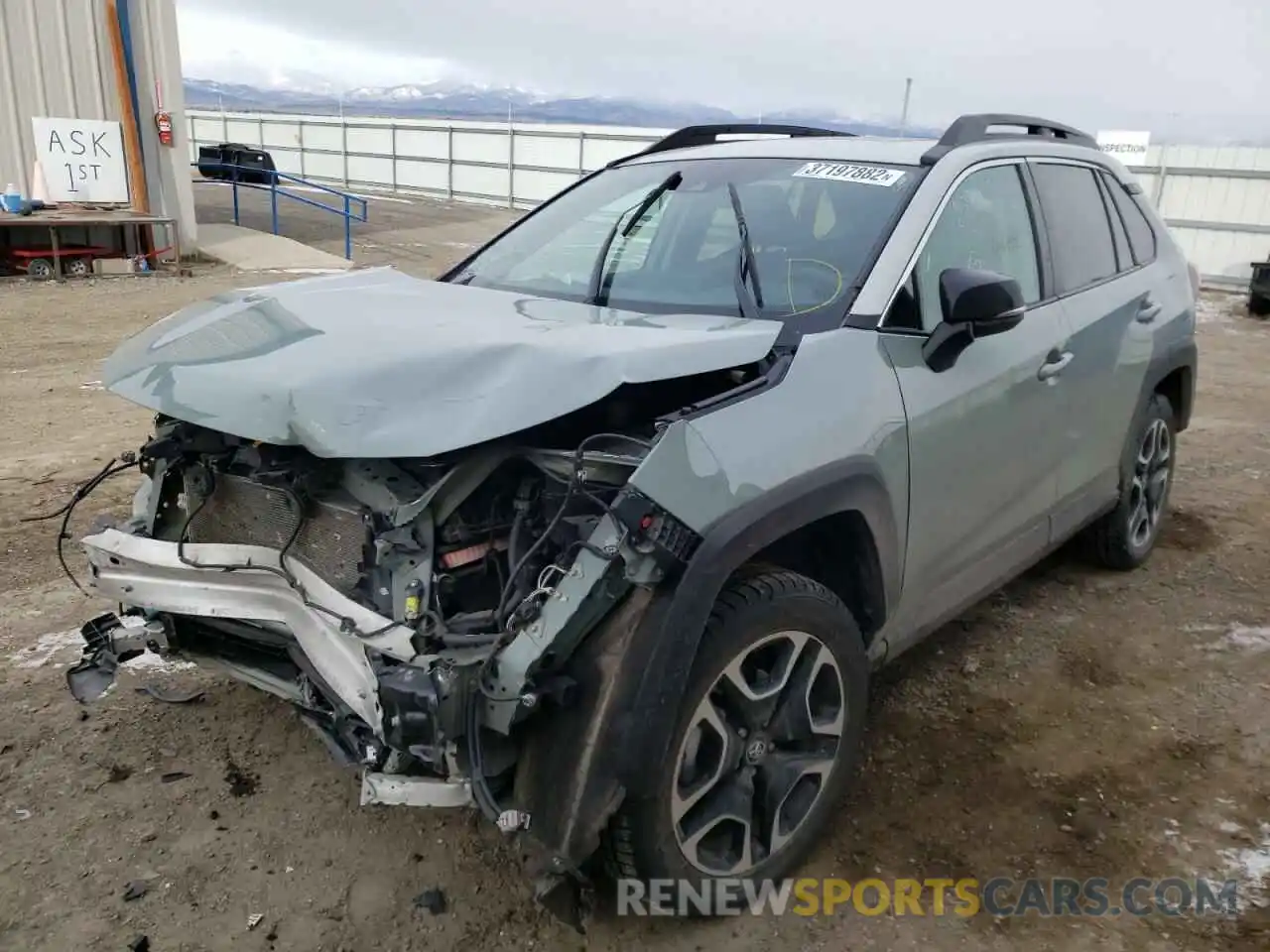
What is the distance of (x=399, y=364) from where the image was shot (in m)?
2.41


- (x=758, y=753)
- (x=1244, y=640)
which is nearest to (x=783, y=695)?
(x=758, y=753)

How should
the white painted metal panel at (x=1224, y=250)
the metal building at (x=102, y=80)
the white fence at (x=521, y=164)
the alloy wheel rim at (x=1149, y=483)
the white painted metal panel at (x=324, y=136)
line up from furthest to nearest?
1. the white painted metal panel at (x=324, y=136)
2. the white fence at (x=521, y=164)
3. the white painted metal panel at (x=1224, y=250)
4. the metal building at (x=102, y=80)
5. the alloy wheel rim at (x=1149, y=483)

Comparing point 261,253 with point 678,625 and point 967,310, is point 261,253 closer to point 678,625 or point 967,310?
point 967,310

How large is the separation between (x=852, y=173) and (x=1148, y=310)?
5.55 feet

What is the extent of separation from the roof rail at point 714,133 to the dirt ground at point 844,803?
7.24 ft

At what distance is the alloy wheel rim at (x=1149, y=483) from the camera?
4559mm

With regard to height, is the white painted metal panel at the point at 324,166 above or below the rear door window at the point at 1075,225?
below

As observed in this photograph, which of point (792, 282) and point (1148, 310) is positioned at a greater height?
point (792, 282)

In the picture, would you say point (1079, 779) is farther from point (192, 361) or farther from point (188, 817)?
point (192, 361)

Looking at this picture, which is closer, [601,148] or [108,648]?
[108,648]

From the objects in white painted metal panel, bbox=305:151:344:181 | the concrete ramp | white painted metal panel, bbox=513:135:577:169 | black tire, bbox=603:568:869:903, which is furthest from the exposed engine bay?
white painted metal panel, bbox=305:151:344:181

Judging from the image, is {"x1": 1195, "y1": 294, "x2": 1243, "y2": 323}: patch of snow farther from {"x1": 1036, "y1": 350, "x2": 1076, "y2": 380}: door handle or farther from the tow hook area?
the tow hook area

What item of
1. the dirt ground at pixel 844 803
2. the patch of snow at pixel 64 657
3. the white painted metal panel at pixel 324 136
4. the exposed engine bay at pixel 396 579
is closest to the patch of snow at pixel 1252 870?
the dirt ground at pixel 844 803

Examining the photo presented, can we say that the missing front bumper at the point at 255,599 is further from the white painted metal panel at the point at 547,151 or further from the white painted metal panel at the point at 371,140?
the white painted metal panel at the point at 371,140
